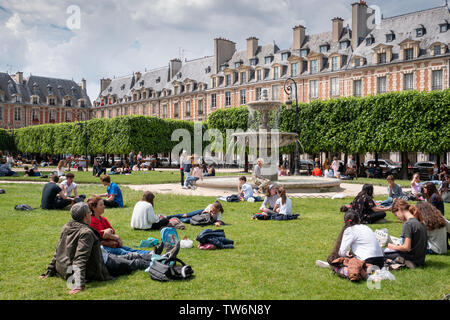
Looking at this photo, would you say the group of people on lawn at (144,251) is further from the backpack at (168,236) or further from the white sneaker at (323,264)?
the backpack at (168,236)

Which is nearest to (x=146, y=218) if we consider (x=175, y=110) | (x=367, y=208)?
(x=367, y=208)

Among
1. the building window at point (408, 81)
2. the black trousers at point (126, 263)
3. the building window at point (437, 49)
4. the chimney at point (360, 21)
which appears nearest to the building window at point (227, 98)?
the chimney at point (360, 21)

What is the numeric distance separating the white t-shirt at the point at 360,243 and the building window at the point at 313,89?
39.3 m

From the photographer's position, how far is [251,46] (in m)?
50.8

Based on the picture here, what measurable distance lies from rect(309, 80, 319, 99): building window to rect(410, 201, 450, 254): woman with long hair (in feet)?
125

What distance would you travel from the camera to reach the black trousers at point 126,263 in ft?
17.5

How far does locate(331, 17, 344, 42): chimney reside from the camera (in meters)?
42.8

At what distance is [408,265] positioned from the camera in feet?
18.5

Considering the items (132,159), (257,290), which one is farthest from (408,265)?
(132,159)

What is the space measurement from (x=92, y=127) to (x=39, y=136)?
35.8 feet

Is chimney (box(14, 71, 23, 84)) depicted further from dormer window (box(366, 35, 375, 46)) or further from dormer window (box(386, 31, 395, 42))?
dormer window (box(386, 31, 395, 42))

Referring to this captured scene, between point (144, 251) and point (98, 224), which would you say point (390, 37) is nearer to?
point (144, 251)
